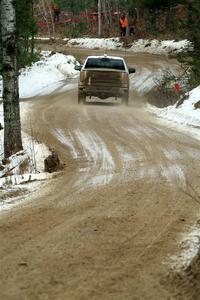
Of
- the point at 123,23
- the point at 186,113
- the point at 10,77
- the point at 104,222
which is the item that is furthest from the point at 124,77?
the point at 123,23

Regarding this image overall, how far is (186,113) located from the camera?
53.1 feet

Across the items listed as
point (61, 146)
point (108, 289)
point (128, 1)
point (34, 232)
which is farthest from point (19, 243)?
point (128, 1)

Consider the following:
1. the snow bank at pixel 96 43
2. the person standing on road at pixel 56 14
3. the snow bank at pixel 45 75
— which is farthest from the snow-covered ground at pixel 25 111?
the person standing on road at pixel 56 14

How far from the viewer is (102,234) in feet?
18.4

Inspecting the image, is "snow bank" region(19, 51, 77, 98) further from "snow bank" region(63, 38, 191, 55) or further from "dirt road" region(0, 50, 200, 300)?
"dirt road" region(0, 50, 200, 300)

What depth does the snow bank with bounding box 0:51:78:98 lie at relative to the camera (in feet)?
94.8

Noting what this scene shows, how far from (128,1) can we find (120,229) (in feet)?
150

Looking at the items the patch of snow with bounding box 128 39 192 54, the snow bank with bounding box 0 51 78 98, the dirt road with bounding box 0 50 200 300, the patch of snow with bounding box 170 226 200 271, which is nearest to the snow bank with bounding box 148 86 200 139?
the dirt road with bounding box 0 50 200 300

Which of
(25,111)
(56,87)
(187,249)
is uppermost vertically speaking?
(187,249)

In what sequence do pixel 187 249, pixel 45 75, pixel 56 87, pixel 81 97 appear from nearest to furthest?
pixel 187 249
pixel 81 97
pixel 56 87
pixel 45 75

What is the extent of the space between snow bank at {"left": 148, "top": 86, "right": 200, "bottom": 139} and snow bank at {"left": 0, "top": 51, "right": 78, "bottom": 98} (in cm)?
1044

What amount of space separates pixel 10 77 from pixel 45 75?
21856 millimetres

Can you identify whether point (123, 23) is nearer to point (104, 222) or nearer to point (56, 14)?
point (56, 14)

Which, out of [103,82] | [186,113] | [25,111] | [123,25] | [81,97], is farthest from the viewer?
[123,25]
